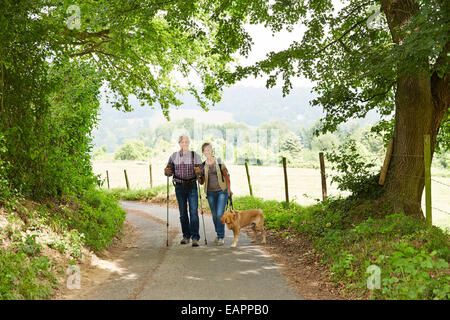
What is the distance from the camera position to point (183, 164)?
28.0 feet

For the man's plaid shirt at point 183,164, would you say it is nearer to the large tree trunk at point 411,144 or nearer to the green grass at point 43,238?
the green grass at point 43,238

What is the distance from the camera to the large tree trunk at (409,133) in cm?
829

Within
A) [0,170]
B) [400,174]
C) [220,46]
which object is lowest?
[400,174]

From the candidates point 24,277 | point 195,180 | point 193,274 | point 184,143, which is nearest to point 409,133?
point 195,180

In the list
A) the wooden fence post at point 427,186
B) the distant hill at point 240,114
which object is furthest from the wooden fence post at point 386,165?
the distant hill at point 240,114

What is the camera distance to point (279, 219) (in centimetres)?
1099

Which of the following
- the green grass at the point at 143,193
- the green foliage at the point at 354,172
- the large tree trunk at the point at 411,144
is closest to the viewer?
the large tree trunk at the point at 411,144

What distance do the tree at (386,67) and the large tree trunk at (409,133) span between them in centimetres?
2

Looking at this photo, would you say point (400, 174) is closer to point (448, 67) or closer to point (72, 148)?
point (448, 67)

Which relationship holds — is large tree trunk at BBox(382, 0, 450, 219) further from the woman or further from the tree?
the woman

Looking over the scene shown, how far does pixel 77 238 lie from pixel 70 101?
468 centimetres

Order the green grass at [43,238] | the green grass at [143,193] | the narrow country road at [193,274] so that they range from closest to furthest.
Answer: the green grass at [43,238] → the narrow country road at [193,274] → the green grass at [143,193]
